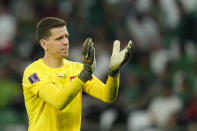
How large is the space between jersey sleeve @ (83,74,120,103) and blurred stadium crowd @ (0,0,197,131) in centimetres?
417

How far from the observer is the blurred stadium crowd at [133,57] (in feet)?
34.2

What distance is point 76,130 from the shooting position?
592cm

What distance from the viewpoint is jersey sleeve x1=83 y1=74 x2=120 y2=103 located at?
18.9ft

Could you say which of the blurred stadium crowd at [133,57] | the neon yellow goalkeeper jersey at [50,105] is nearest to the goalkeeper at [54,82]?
the neon yellow goalkeeper jersey at [50,105]

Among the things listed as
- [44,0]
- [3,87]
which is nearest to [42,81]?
[3,87]

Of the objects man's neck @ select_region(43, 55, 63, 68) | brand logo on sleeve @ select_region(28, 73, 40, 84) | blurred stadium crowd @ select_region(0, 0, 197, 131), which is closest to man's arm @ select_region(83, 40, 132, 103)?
man's neck @ select_region(43, 55, 63, 68)

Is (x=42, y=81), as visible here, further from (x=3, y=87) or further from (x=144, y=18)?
(x=144, y=18)

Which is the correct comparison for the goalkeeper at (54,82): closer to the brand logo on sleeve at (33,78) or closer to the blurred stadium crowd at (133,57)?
the brand logo on sleeve at (33,78)

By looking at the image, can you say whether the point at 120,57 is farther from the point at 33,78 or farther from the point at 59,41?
the point at 33,78

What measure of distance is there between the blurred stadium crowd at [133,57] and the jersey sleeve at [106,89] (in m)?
4.17

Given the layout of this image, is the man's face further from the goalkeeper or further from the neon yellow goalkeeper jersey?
the neon yellow goalkeeper jersey

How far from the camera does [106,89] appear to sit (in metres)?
5.84

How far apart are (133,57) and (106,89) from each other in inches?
235

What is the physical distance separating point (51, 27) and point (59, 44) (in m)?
0.19
